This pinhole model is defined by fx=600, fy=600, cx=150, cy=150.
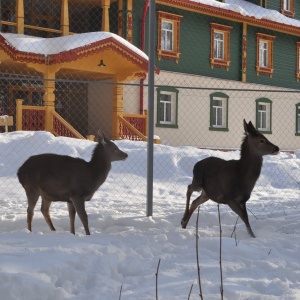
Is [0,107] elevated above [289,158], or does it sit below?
above

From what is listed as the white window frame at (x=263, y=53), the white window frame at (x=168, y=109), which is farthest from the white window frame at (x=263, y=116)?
the white window frame at (x=168, y=109)

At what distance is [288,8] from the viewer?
93.8 ft

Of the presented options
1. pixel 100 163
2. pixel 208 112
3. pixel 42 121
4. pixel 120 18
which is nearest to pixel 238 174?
pixel 100 163

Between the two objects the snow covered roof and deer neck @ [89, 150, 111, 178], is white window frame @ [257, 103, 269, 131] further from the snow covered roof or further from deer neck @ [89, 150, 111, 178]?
deer neck @ [89, 150, 111, 178]

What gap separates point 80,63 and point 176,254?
1474cm

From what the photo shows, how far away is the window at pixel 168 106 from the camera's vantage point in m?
22.5

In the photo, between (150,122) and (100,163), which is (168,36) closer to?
(150,122)

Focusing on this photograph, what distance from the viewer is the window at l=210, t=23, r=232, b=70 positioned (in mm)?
24250

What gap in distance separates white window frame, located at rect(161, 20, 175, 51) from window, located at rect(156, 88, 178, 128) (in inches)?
63.4

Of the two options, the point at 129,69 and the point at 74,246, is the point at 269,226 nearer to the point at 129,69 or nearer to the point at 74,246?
the point at 74,246

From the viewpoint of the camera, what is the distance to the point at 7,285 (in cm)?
369

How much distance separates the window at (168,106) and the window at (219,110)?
1.91m

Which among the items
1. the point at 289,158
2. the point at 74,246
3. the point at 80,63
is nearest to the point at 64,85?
the point at 80,63

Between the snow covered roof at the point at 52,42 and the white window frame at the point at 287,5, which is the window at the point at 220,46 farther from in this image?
the snow covered roof at the point at 52,42
